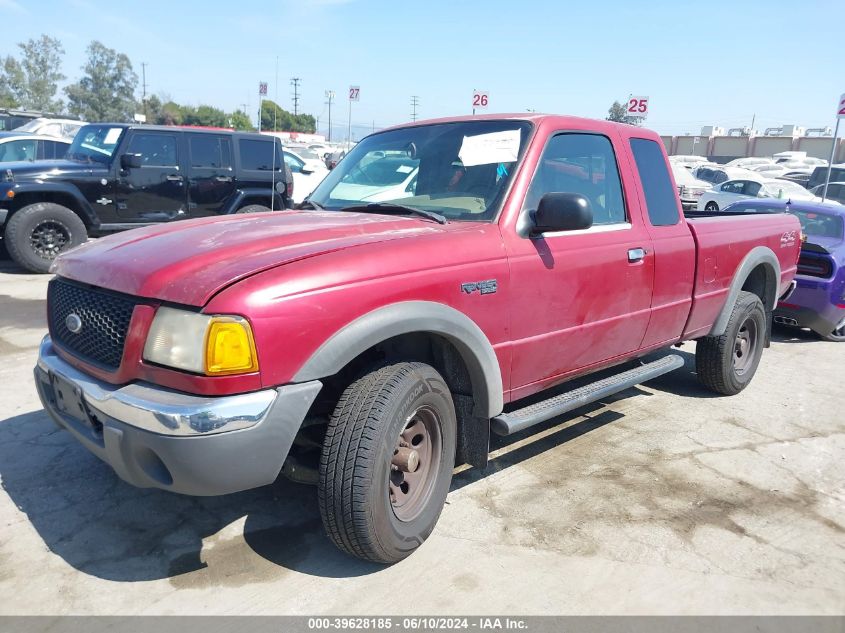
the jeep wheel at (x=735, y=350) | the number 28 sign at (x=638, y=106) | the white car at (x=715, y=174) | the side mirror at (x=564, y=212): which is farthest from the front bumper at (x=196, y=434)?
the white car at (x=715, y=174)

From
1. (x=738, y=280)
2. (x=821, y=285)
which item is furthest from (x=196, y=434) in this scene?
(x=821, y=285)

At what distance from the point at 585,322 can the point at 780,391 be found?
116 inches

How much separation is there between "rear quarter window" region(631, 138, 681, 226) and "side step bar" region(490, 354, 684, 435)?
0.95 m

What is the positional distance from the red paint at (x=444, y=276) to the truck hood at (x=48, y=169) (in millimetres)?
6477

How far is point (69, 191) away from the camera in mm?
8648

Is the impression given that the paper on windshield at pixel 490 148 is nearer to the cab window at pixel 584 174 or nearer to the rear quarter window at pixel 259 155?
the cab window at pixel 584 174

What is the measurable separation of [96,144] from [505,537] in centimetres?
867

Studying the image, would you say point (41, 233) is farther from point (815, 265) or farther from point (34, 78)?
point (34, 78)

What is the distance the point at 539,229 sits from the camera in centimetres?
324

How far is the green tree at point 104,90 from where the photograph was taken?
79.3 m

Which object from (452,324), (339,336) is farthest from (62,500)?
(452,324)

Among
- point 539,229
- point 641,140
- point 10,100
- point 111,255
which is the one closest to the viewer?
point 111,255

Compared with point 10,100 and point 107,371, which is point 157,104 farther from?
point 107,371

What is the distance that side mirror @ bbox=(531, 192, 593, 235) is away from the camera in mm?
3061
